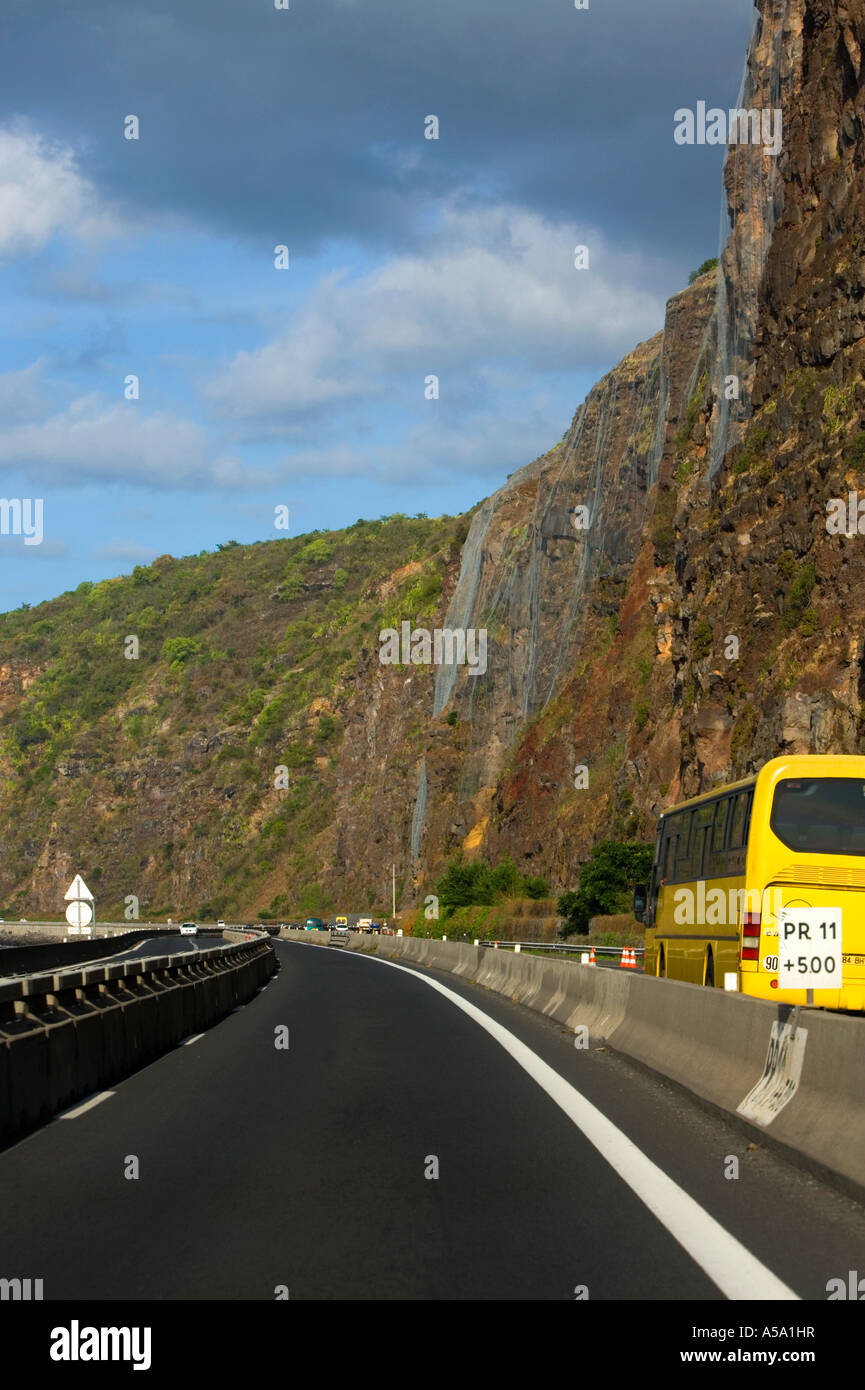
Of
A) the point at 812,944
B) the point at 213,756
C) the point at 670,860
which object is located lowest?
the point at 812,944

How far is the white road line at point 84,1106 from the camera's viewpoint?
11.8 metres

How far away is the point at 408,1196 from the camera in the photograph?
8.53m

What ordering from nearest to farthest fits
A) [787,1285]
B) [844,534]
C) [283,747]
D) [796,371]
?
[787,1285] → [844,534] → [796,371] → [283,747]

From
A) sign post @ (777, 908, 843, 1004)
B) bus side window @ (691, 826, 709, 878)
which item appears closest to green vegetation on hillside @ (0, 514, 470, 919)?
bus side window @ (691, 826, 709, 878)

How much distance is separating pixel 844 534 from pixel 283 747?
106 meters

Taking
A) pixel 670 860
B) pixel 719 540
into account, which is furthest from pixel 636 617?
pixel 670 860

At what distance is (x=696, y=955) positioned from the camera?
70.5 feet

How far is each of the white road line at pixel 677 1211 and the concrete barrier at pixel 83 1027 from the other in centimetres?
372

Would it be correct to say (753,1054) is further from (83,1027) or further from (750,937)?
(750,937)

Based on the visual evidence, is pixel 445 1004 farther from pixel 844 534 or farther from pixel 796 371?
pixel 796 371

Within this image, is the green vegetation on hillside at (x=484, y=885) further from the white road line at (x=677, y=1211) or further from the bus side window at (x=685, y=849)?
the white road line at (x=677, y=1211)

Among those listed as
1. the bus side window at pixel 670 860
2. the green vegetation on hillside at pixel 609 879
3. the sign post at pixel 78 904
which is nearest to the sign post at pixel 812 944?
the bus side window at pixel 670 860

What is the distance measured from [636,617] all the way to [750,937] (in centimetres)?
6413
